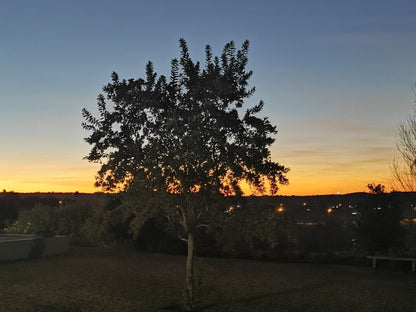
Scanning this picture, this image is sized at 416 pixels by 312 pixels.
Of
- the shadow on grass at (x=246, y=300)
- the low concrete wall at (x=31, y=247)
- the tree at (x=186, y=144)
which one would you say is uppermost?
the tree at (x=186, y=144)

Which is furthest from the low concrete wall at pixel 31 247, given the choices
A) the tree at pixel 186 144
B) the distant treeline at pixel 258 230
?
the tree at pixel 186 144

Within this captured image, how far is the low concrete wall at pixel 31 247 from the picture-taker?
2269 centimetres

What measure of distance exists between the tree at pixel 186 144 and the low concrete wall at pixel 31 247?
1183cm

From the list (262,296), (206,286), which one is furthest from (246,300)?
(206,286)

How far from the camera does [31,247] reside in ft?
79.2

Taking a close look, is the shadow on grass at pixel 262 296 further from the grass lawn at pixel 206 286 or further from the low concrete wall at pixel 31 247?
the low concrete wall at pixel 31 247

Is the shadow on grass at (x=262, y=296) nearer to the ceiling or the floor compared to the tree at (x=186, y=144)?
nearer to the floor

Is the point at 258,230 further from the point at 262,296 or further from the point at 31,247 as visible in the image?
the point at 31,247

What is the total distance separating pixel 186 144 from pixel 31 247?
15637 millimetres

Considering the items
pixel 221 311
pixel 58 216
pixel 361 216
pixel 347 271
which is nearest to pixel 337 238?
pixel 361 216

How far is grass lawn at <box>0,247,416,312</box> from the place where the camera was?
13289 millimetres

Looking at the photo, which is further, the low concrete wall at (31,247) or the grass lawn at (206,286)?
the low concrete wall at (31,247)

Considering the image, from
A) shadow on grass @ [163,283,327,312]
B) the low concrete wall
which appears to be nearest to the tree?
shadow on grass @ [163,283,327,312]

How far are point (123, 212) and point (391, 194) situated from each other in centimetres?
1673
